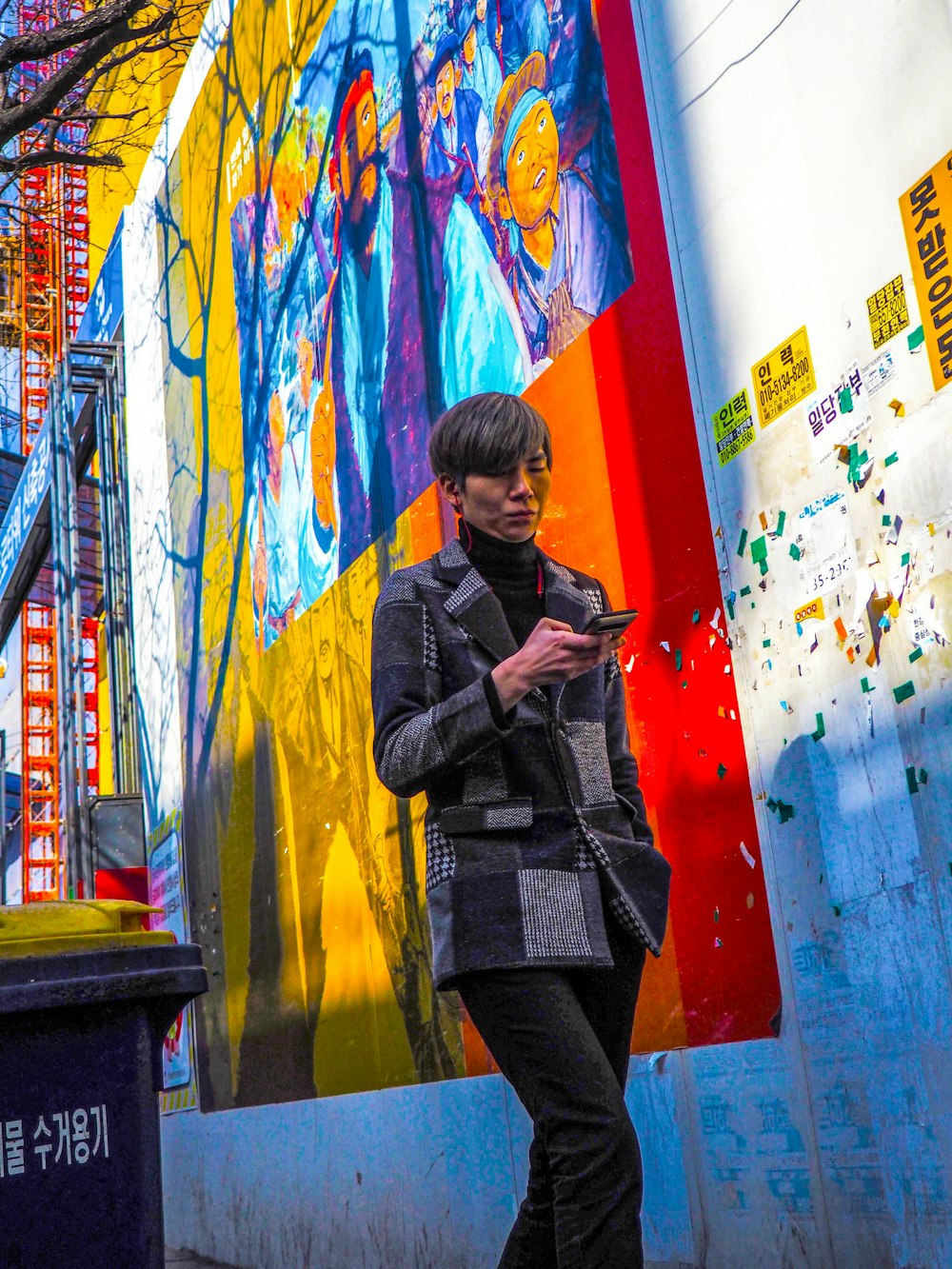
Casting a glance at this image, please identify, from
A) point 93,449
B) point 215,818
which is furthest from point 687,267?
point 93,449

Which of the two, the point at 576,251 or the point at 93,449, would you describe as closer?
the point at 576,251

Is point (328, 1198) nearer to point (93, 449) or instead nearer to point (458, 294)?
point (458, 294)

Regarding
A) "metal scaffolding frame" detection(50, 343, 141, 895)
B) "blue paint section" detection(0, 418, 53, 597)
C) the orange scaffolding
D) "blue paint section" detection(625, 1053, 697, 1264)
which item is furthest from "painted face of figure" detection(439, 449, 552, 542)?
the orange scaffolding

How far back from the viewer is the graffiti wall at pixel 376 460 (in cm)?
332

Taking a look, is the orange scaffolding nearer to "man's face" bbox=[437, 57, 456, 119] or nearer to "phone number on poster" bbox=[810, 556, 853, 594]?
"man's face" bbox=[437, 57, 456, 119]

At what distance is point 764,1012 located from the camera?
296 cm

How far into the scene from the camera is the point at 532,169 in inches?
157

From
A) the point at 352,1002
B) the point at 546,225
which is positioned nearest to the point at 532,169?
the point at 546,225

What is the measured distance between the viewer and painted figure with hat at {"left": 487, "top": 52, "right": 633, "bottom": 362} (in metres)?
3.65

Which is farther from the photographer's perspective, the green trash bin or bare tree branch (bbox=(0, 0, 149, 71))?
bare tree branch (bbox=(0, 0, 149, 71))

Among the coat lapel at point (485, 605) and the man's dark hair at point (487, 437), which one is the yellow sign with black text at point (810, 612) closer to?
the coat lapel at point (485, 605)

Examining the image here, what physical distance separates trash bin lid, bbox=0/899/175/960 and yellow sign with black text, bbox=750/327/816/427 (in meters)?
1.58

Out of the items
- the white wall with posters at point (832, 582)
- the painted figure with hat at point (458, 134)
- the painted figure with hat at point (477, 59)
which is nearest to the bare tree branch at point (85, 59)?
the painted figure with hat at point (458, 134)

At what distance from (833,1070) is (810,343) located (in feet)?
4.53
